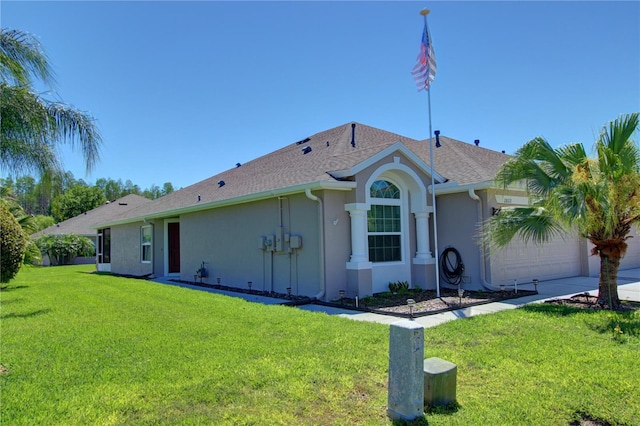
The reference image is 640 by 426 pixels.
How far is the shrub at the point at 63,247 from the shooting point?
3231cm

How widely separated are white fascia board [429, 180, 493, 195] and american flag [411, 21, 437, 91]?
9.41ft

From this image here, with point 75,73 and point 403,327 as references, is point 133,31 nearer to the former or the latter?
point 75,73

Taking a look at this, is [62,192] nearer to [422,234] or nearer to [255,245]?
[255,245]

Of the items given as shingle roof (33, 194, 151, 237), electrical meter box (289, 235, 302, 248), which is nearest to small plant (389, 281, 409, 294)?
electrical meter box (289, 235, 302, 248)

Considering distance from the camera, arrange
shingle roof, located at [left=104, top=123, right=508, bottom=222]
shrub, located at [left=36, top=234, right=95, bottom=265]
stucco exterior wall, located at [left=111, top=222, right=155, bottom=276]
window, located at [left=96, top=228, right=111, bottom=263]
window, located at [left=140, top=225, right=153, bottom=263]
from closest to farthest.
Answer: shingle roof, located at [left=104, top=123, right=508, bottom=222] → window, located at [left=140, top=225, right=153, bottom=263] → stucco exterior wall, located at [left=111, top=222, right=155, bottom=276] → window, located at [left=96, top=228, right=111, bottom=263] → shrub, located at [left=36, top=234, right=95, bottom=265]

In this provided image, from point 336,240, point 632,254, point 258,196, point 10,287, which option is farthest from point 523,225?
point 10,287

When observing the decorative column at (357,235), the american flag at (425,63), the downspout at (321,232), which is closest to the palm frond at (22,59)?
the downspout at (321,232)

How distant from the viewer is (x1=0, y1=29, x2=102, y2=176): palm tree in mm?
7887

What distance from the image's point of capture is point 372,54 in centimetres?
1333

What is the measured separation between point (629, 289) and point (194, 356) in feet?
39.3

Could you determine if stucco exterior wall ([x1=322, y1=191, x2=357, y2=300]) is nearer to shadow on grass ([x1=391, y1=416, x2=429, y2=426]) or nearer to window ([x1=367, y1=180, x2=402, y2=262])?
window ([x1=367, y1=180, x2=402, y2=262])

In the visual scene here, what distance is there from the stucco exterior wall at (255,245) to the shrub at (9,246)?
5558mm

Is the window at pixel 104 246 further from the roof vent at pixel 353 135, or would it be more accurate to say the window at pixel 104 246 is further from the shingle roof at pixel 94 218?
the roof vent at pixel 353 135

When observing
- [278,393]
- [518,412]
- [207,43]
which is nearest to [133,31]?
[207,43]
